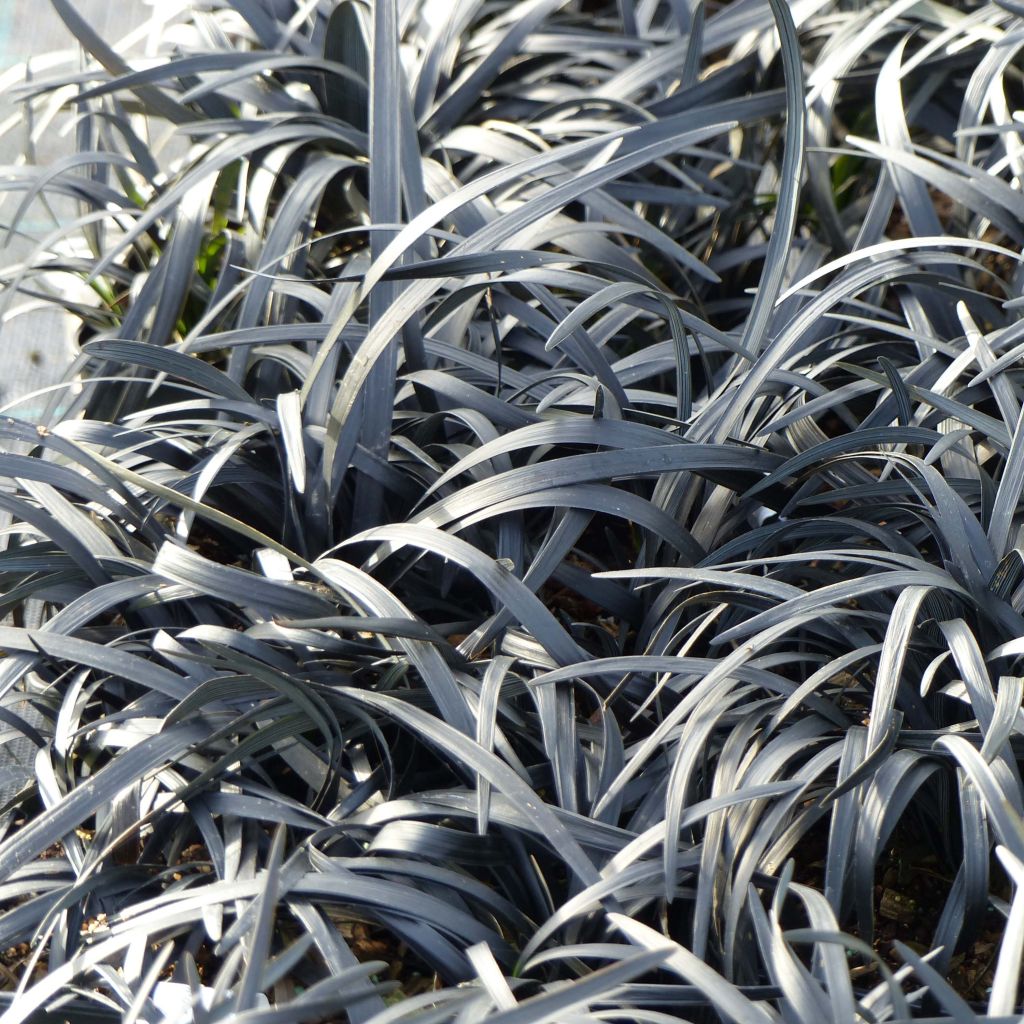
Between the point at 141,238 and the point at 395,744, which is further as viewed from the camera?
the point at 141,238

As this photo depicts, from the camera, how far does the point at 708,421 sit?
3.48 feet

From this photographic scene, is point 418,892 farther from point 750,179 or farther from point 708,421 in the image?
point 750,179

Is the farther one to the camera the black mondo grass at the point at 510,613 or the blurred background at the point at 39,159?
the blurred background at the point at 39,159

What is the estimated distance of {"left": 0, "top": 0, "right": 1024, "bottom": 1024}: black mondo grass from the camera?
31.9 inches

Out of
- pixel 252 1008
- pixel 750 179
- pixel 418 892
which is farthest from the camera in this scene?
pixel 750 179

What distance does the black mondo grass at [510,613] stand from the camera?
809 millimetres

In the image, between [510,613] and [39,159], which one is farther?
[39,159]

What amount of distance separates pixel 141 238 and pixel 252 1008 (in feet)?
3.47

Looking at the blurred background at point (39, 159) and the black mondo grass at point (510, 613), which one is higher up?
the blurred background at point (39, 159)

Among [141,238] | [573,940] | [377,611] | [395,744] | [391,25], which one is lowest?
[573,940]

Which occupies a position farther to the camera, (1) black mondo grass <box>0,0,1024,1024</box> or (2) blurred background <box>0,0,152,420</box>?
(2) blurred background <box>0,0,152,420</box>

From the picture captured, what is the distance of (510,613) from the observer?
97cm

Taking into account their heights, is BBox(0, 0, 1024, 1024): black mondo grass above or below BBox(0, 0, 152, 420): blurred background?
below

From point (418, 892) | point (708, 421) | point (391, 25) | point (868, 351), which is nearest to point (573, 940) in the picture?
point (418, 892)
